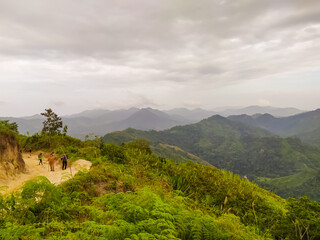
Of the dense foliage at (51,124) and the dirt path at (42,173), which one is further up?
the dense foliage at (51,124)

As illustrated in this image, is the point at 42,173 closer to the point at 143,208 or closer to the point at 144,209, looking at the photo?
the point at 143,208

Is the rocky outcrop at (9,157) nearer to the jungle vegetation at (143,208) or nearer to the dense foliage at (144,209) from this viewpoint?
the jungle vegetation at (143,208)

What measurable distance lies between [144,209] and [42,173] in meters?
12.3

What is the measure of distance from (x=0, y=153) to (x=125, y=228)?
1215 cm

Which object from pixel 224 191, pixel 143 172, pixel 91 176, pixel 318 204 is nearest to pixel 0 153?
pixel 91 176

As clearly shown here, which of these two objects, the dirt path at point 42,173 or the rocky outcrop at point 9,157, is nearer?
the dirt path at point 42,173

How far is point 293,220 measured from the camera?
28.2 feet

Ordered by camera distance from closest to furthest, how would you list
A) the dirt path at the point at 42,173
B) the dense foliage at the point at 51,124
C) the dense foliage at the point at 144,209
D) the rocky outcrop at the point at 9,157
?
the dense foliage at the point at 144,209 → the dirt path at the point at 42,173 → the rocky outcrop at the point at 9,157 → the dense foliage at the point at 51,124

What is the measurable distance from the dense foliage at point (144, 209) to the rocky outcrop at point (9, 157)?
5.30 metres

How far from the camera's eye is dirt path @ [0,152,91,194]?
10747 millimetres

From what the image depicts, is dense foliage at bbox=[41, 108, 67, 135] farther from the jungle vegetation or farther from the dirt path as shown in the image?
the jungle vegetation

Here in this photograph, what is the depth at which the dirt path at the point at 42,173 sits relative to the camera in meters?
10.7

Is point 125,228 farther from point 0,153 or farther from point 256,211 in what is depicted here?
point 0,153

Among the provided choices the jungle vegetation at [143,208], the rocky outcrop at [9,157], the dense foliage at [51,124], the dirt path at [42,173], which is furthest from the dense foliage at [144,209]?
Result: the dense foliage at [51,124]
